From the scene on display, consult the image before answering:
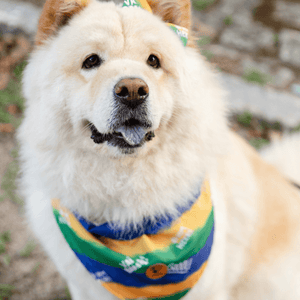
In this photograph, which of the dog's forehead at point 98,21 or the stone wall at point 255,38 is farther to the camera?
the stone wall at point 255,38

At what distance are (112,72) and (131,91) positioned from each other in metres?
0.15

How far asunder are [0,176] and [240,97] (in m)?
3.33

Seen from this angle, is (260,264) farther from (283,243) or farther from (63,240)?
(63,240)

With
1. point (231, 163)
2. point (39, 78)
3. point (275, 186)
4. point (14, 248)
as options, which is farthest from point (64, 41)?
point (14, 248)

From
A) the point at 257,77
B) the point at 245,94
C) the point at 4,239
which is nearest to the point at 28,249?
the point at 4,239

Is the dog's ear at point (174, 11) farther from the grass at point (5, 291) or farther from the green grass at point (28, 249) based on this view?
the grass at point (5, 291)

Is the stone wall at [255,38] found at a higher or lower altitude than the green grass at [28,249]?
higher

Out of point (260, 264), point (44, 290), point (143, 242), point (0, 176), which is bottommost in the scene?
point (44, 290)

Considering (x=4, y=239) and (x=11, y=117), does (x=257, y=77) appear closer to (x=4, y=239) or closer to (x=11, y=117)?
(x=11, y=117)

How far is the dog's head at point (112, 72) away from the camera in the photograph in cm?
137

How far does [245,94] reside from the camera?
4.12 meters

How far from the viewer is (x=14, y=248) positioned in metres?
2.74

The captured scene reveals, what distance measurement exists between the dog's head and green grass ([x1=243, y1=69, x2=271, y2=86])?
3.03m

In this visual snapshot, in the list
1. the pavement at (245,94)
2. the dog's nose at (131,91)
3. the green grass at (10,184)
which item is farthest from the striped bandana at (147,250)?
the pavement at (245,94)
